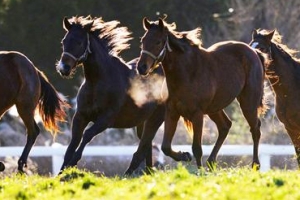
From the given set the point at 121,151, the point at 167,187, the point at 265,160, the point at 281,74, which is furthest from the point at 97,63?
the point at 265,160

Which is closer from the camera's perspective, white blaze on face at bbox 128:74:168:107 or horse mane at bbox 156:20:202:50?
horse mane at bbox 156:20:202:50

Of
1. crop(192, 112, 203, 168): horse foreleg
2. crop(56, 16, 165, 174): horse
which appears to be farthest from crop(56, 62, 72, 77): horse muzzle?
crop(192, 112, 203, 168): horse foreleg

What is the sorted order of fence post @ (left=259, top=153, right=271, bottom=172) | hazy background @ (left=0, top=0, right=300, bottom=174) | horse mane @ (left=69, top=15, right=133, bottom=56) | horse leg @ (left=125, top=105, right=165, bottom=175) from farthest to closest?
hazy background @ (left=0, top=0, right=300, bottom=174)
fence post @ (left=259, top=153, right=271, bottom=172)
horse mane @ (left=69, top=15, right=133, bottom=56)
horse leg @ (left=125, top=105, right=165, bottom=175)

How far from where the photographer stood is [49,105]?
15.9 m

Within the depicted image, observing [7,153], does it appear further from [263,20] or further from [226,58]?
[263,20]

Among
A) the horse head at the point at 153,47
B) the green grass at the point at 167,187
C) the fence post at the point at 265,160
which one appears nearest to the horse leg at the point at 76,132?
the horse head at the point at 153,47

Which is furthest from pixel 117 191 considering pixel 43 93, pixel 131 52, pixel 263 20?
pixel 263 20

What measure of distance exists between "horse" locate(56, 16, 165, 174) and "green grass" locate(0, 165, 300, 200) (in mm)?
1884

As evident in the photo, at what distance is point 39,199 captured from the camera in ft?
33.5

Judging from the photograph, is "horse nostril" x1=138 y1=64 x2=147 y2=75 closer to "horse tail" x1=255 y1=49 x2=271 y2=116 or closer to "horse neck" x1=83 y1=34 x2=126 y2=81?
"horse neck" x1=83 y1=34 x2=126 y2=81

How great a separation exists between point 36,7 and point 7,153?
28.7 ft

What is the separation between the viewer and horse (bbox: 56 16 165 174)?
44.8 feet

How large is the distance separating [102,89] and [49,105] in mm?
2327

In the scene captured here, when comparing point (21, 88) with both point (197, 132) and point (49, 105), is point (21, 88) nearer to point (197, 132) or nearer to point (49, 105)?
point (49, 105)
